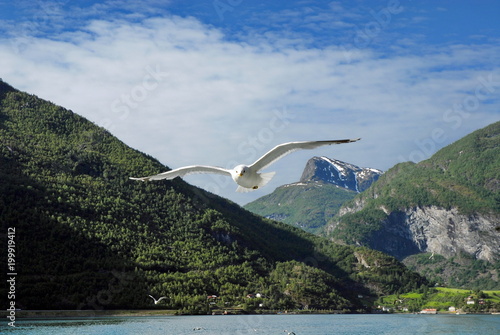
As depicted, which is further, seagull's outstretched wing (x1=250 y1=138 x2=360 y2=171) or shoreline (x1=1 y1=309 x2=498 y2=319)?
shoreline (x1=1 y1=309 x2=498 y2=319)

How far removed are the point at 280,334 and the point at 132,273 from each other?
58.7 meters

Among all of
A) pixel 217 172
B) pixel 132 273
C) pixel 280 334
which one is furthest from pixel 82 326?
pixel 217 172

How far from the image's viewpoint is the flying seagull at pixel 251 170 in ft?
103

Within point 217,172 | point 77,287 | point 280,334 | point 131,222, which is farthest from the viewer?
point 131,222

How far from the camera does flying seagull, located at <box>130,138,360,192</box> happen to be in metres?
31.5

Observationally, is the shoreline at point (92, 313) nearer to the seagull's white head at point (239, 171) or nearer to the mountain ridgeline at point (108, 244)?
the mountain ridgeline at point (108, 244)

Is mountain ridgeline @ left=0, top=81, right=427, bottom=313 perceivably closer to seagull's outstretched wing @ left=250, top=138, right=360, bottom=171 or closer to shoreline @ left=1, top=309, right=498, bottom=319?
shoreline @ left=1, top=309, right=498, bottom=319

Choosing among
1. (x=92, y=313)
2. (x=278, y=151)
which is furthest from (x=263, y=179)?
(x=92, y=313)

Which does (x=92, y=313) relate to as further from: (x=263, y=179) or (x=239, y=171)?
(x=239, y=171)

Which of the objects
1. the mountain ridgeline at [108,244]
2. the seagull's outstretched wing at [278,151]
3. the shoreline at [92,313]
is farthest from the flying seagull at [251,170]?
the mountain ridgeline at [108,244]

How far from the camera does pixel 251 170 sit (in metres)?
32.9

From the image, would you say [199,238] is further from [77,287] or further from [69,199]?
[77,287]

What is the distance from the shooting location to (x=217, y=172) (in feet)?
114

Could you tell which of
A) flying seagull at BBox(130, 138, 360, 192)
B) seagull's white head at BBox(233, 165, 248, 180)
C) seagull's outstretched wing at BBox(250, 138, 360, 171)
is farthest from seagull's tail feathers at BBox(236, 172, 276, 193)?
seagull's white head at BBox(233, 165, 248, 180)
